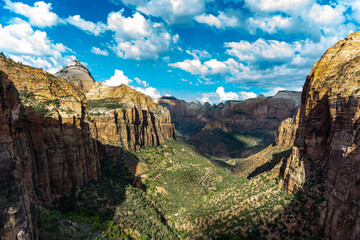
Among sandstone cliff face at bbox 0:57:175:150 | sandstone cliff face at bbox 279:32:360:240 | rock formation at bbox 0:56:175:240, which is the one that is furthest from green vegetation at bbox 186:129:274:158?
sandstone cliff face at bbox 279:32:360:240

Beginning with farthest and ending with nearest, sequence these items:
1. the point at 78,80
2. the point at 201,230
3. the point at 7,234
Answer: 1. the point at 78,80
2. the point at 201,230
3. the point at 7,234

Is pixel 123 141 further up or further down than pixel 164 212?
further up

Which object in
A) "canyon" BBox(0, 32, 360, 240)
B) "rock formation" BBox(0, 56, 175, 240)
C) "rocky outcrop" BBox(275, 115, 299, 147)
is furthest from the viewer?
"rocky outcrop" BBox(275, 115, 299, 147)

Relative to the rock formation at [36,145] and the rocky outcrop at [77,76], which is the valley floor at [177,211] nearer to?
the rock formation at [36,145]

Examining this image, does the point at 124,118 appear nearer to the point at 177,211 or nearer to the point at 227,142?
the point at 177,211

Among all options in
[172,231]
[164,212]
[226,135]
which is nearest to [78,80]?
[164,212]

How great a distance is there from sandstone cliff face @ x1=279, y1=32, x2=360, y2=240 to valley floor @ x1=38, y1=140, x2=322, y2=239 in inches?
149

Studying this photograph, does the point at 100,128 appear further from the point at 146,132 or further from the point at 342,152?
the point at 342,152

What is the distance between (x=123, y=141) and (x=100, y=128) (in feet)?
39.6

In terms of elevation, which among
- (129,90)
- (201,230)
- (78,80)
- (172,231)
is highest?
(78,80)

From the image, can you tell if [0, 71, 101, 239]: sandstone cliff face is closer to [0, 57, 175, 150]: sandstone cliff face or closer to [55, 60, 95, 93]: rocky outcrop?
[0, 57, 175, 150]: sandstone cliff face

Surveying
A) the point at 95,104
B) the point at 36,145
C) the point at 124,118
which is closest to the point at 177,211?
the point at 36,145

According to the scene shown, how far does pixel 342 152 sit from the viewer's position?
75.9ft

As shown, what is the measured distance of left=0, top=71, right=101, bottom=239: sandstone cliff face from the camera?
15.3 meters
